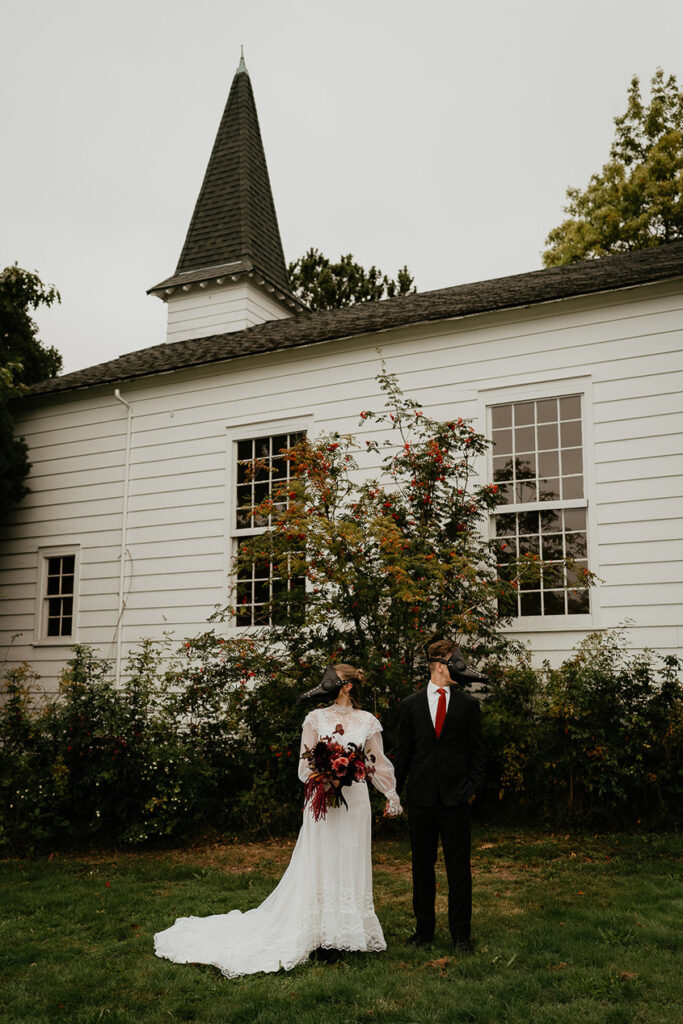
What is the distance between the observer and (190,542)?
1309 cm

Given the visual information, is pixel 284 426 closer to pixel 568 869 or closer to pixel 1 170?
pixel 568 869

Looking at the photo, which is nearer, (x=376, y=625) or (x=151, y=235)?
(x=376, y=625)

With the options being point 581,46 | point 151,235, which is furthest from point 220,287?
point 151,235

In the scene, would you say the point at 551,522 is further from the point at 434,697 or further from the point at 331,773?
the point at 331,773

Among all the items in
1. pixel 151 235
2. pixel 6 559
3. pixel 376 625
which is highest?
pixel 151 235

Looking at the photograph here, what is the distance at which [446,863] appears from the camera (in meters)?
5.59

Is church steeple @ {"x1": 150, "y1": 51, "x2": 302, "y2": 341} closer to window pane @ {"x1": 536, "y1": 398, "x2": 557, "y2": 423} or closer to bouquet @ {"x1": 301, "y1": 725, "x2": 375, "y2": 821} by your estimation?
window pane @ {"x1": 536, "y1": 398, "x2": 557, "y2": 423}

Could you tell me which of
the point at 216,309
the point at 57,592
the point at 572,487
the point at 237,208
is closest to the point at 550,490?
the point at 572,487

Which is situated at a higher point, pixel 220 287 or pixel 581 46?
pixel 581 46

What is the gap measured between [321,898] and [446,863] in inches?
32.3

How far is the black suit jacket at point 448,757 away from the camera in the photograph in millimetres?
5699

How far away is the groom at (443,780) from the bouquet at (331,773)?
280 mm

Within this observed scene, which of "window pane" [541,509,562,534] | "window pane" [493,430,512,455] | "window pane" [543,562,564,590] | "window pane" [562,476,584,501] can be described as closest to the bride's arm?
"window pane" [543,562,564,590]

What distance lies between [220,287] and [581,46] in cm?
870
